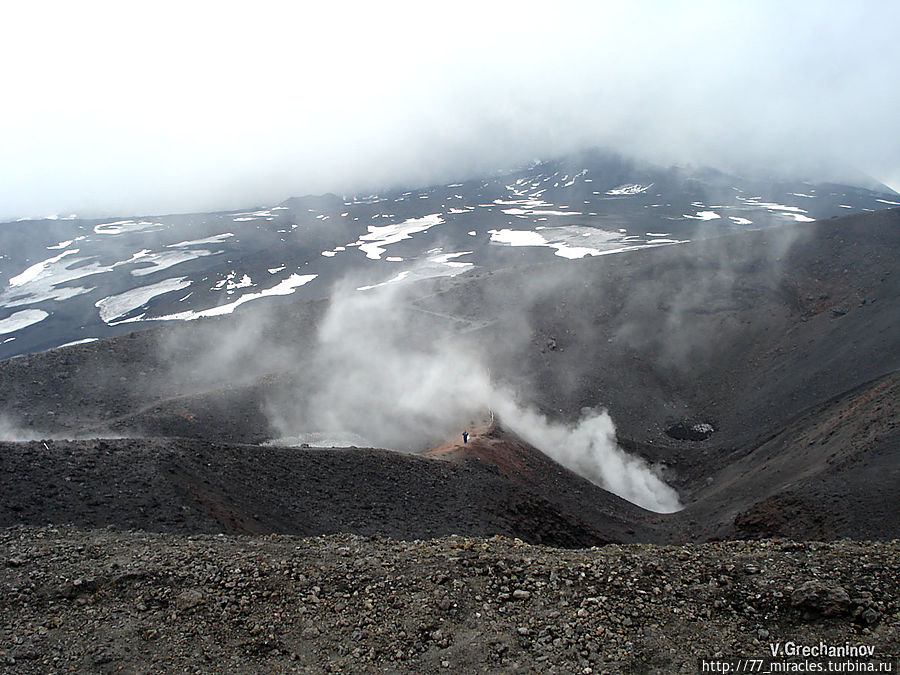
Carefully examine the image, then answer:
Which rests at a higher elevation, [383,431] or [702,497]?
[383,431]

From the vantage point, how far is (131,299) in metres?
78.3

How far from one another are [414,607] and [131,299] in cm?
8269

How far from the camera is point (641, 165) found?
575 feet

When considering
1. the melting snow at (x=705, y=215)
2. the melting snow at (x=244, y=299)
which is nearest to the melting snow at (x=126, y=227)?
the melting snow at (x=244, y=299)

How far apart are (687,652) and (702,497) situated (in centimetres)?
1847

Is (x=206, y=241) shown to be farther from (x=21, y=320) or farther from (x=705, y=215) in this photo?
(x=705, y=215)

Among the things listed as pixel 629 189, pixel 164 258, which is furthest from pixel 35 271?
pixel 629 189

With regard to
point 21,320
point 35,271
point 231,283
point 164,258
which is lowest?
point 21,320

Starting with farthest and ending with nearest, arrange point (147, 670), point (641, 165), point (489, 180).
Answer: point (489, 180), point (641, 165), point (147, 670)

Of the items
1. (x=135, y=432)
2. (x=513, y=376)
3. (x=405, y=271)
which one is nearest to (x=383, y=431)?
(x=135, y=432)

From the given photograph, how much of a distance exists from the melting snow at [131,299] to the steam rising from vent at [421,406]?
46918 mm

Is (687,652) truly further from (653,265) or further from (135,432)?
(653,265)

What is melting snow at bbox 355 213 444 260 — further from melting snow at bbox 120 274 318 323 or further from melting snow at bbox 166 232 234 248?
melting snow at bbox 166 232 234 248

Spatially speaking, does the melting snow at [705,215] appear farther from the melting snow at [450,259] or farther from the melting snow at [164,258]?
the melting snow at [164,258]
